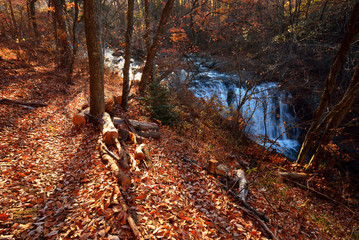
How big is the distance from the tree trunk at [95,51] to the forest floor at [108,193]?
987 millimetres

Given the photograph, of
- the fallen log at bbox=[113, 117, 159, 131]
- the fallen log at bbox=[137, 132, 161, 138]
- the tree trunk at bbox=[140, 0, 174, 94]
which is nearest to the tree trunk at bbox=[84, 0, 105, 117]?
the fallen log at bbox=[113, 117, 159, 131]

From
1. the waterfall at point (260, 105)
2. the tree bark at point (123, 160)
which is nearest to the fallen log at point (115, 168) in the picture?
the tree bark at point (123, 160)

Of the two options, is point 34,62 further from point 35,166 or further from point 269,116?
point 269,116

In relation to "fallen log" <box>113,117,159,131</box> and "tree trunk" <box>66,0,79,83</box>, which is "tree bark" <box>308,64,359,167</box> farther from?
"tree trunk" <box>66,0,79,83</box>

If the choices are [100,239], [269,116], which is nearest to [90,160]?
[100,239]

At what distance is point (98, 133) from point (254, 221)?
5.57 m

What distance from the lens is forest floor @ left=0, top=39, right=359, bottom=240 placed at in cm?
297

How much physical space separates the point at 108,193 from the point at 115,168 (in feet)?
2.54

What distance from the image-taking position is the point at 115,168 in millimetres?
4191

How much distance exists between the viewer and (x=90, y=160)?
4.71m

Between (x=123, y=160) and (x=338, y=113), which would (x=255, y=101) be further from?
(x=123, y=160)

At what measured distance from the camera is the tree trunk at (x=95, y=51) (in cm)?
528

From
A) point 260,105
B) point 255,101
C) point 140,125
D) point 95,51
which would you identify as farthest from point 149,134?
point 260,105

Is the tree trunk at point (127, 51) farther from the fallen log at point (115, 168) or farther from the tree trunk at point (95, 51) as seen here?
the fallen log at point (115, 168)
